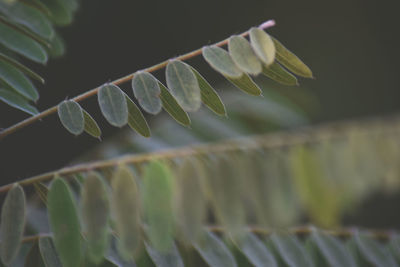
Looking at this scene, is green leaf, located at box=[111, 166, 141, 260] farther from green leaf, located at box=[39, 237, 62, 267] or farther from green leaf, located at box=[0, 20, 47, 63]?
green leaf, located at box=[0, 20, 47, 63]

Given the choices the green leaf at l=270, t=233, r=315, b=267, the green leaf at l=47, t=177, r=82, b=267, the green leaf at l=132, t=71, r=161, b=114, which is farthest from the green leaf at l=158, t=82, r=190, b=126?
the green leaf at l=270, t=233, r=315, b=267

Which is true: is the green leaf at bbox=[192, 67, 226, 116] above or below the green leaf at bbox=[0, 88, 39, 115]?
below

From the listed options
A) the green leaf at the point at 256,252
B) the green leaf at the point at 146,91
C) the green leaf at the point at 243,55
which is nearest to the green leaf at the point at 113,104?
the green leaf at the point at 146,91

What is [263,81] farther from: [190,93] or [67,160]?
[190,93]

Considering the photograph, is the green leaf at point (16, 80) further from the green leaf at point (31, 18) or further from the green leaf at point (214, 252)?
the green leaf at point (214, 252)

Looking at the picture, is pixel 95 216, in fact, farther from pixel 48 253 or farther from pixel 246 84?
pixel 246 84

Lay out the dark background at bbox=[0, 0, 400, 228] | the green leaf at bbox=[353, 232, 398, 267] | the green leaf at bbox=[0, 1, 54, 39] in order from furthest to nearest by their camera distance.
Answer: the dark background at bbox=[0, 0, 400, 228] < the green leaf at bbox=[353, 232, 398, 267] < the green leaf at bbox=[0, 1, 54, 39]

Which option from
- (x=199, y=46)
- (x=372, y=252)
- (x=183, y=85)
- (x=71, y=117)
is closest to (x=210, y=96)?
(x=183, y=85)
